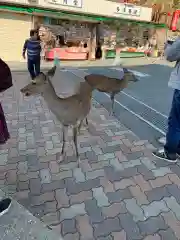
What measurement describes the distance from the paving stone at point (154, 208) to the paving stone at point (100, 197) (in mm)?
435

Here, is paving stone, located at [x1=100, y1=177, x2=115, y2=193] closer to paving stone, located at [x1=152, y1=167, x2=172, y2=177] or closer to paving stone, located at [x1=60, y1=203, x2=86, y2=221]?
paving stone, located at [x1=60, y1=203, x2=86, y2=221]

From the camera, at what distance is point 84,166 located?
3.47m

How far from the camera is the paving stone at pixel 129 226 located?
7.67ft

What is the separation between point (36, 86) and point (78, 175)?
1295 mm

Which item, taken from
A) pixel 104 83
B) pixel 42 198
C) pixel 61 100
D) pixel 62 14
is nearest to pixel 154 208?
pixel 42 198

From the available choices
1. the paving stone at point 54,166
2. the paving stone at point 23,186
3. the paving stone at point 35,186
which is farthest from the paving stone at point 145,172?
the paving stone at point 23,186

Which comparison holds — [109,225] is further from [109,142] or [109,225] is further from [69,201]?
[109,142]

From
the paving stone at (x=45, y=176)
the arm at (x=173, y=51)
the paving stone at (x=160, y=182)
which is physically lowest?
the paving stone at (x=45, y=176)

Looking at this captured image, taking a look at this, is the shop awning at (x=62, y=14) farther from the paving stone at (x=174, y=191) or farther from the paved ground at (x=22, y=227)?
the paving stone at (x=174, y=191)

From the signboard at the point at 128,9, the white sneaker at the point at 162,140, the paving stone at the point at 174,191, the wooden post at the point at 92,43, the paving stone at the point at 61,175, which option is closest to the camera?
the paving stone at the point at 174,191

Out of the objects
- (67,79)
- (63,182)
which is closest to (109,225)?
(63,182)

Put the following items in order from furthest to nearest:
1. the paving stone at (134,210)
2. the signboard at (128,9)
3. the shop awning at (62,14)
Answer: the signboard at (128,9) < the shop awning at (62,14) < the paving stone at (134,210)

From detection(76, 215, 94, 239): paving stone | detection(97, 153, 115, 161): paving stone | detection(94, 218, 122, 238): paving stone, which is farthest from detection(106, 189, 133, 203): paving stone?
detection(97, 153, 115, 161): paving stone

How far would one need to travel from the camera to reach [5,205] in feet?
8.59
